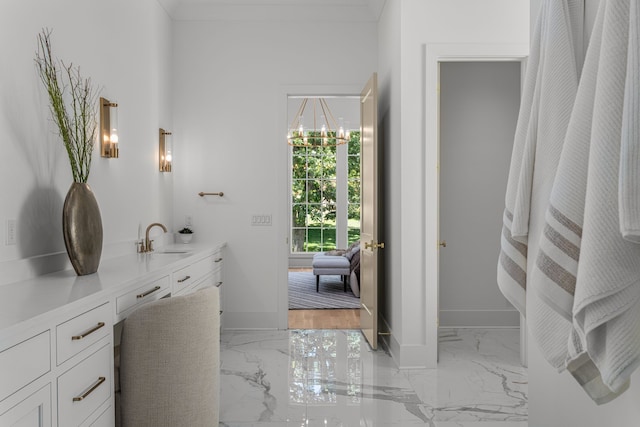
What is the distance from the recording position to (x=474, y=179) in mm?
4559

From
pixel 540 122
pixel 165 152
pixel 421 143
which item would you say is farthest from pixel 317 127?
pixel 540 122

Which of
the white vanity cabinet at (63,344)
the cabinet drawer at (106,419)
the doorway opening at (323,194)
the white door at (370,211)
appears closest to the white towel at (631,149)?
the white vanity cabinet at (63,344)

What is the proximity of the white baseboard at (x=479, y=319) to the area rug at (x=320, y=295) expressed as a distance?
52.8 inches

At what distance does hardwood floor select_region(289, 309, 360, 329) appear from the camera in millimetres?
4789

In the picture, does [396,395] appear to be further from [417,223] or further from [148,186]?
[148,186]

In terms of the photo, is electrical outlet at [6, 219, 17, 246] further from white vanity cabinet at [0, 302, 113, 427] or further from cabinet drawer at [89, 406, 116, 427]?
cabinet drawer at [89, 406, 116, 427]

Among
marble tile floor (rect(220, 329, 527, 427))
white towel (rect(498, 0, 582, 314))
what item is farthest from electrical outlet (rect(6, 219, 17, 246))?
white towel (rect(498, 0, 582, 314))

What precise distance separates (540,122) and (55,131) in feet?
7.59

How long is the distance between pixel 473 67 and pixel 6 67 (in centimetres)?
372

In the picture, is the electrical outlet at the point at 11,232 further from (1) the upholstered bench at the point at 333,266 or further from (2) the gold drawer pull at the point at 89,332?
(1) the upholstered bench at the point at 333,266

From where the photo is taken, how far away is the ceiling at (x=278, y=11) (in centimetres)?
451

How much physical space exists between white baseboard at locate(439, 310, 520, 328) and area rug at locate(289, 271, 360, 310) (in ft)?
4.40

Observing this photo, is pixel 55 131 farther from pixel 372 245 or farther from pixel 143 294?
pixel 372 245

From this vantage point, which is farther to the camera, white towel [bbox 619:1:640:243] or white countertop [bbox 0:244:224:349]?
white countertop [bbox 0:244:224:349]
